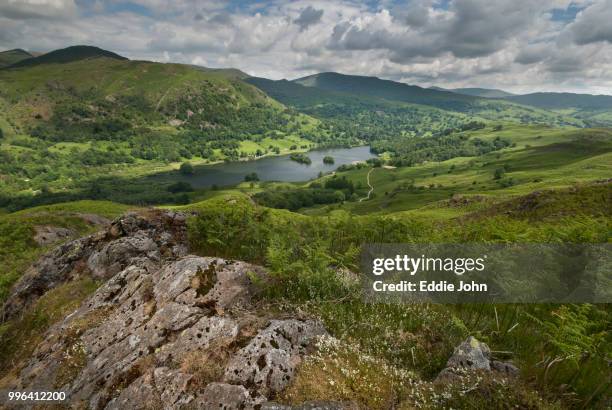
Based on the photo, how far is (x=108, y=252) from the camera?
56.0 ft

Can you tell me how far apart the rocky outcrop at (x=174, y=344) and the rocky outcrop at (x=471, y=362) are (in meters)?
3.65

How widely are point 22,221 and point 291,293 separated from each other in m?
54.0

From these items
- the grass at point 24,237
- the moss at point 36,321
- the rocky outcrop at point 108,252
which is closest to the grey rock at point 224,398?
the rocky outcrop at point 108,252

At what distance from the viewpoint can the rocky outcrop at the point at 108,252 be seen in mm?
16984

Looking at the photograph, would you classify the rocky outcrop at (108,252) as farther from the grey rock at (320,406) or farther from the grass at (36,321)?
the grey rock at (320,406)

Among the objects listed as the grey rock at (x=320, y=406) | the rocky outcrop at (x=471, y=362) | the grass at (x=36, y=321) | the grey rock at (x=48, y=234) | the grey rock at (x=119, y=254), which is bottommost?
the grey rock at (x=48, y=234)

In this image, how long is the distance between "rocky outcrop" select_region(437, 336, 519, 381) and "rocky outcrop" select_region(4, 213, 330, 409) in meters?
3.65

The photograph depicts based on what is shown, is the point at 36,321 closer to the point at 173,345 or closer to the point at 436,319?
the point at 173,345

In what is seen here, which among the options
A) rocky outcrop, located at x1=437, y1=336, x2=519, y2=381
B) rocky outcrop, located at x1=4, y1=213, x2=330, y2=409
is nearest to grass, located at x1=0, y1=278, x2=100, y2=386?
rocky outcrop, located at x1=4, y1=213, x2=330, y2=409

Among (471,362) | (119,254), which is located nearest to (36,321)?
(119,254)

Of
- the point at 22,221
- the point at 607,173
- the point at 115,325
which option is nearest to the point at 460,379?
the point at 115,325

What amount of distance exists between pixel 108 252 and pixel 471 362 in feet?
54.8

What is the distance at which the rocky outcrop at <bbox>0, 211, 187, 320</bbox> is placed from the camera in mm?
16984

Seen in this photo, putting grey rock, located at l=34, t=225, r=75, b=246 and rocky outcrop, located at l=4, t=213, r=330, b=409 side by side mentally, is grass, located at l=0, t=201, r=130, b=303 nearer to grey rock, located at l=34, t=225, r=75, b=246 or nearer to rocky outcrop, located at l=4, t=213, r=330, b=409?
grey rock, located at l=34, t=225, r=75, b=246
